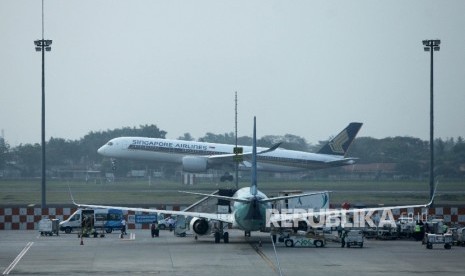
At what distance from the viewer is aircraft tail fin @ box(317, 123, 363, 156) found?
96.1 m

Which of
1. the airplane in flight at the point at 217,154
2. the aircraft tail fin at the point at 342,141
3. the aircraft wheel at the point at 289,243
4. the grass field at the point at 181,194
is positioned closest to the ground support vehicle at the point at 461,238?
the aircraft wheel at the point at 289,243

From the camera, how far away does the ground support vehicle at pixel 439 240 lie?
42.0 m

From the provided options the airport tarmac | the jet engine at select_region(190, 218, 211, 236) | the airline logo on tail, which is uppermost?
the airline logo on tail

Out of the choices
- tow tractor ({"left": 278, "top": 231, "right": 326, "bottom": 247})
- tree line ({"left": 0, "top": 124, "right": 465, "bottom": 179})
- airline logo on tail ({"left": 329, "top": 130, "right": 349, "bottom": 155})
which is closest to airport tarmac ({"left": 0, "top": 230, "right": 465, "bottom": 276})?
tow tractor ({"left": 278, "top": 231, "right": 326, "bottom": 247})

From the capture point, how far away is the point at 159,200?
247 ft

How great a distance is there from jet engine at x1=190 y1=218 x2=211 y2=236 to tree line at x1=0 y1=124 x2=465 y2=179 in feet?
174

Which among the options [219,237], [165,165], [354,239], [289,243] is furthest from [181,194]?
[354,239]

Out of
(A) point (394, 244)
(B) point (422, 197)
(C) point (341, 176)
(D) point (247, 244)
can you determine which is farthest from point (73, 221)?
(C) point (341, 176)

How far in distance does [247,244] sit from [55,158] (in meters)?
92.0

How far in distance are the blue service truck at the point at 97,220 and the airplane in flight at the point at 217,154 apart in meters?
37.7

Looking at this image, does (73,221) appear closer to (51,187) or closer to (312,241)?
(312,241)

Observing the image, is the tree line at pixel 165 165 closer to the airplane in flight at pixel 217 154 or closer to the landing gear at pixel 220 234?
the airplane in flight at pixel 217 154
